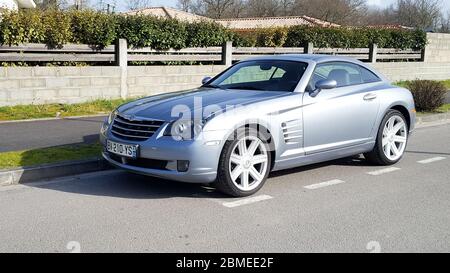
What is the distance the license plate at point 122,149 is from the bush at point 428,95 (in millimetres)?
9093

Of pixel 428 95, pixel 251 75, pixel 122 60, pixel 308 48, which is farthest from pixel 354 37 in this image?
pixel 251 75

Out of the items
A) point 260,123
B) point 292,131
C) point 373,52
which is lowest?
point 292,131

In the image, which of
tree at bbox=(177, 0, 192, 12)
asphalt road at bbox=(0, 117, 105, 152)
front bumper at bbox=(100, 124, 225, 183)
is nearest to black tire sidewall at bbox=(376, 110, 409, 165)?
front bumper at bbox=(100, 124, 225, 183)

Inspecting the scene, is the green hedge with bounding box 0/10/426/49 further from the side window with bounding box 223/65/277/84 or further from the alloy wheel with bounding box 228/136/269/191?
the alloy wheel with bounding box 228/136/269/191

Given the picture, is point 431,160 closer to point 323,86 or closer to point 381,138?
point 381,138

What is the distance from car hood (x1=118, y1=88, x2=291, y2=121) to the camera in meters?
5.23

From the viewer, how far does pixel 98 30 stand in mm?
11320

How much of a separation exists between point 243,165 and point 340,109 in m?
1.61

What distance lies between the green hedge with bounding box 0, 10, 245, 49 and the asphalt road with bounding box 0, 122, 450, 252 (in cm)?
557

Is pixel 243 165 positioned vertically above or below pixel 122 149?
below

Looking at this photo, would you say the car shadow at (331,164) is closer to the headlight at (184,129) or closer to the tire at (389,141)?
the tire at (389,141)

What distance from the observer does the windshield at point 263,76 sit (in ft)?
19.8
